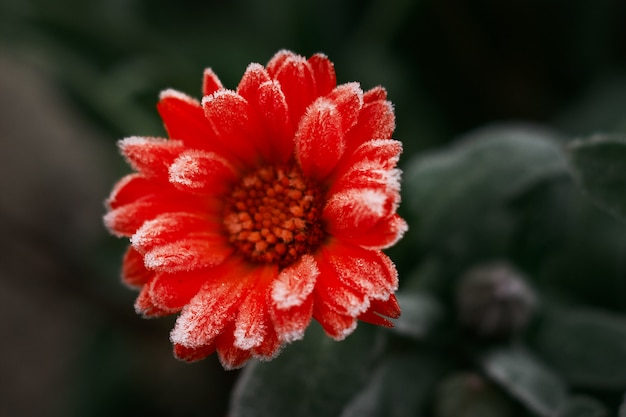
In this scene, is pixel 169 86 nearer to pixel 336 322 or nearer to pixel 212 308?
pixel 212 308

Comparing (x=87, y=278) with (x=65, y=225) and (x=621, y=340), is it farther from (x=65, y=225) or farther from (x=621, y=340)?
(x=621, y=340)

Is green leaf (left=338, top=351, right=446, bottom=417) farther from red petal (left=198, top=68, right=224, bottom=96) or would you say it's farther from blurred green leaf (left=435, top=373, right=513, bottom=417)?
red petal (left=198, top=68, right=224, bottom=96)

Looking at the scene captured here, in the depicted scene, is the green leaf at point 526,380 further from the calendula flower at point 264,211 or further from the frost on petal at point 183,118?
the frost on petal at point 183,118

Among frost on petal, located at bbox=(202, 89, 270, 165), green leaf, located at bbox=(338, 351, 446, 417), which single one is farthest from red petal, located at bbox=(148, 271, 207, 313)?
green leaf, located at bbox=(338, 351, 446, 417)

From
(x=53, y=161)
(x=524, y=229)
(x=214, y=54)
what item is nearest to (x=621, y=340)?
(x=524, y=229)

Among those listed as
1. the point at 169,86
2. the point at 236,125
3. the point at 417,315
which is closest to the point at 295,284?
the point at 236,125
